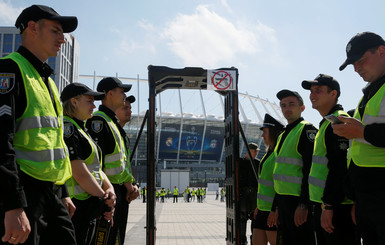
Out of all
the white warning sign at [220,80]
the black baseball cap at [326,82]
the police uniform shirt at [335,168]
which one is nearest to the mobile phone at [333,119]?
the police uniform shirt at [335,168]

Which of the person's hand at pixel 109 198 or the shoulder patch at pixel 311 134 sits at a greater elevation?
the shoulder patch at pixel 311 134

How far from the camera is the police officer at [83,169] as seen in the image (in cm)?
293

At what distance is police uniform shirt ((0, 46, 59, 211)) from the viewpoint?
1.77 m

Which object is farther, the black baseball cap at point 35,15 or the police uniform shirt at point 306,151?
the police uniform shirt at point 306,151

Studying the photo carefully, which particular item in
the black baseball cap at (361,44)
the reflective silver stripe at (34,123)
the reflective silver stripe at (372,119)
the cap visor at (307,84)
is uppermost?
the black baseball cap at (361,44)

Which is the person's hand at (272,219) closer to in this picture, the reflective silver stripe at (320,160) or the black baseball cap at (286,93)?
the reflective silver stripe at (320,160)

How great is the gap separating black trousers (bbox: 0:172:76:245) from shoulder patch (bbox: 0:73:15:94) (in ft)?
1.55

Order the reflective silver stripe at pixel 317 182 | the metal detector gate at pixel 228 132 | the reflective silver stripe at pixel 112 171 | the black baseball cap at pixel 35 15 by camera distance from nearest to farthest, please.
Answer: the black baseball cap at pixel 35 15 → the reflective silver stripe at pixel 317 182 → the reflective silver stripe at pixel 112 171 → the metal detector gate at pixel 228 132

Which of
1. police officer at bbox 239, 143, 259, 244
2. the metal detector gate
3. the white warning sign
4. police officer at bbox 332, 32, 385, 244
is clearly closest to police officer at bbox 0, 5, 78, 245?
police officer at bbox 332, 32, 385, 244

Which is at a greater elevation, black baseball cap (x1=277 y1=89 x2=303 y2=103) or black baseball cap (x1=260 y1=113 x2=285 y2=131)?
black baseball cap (x1=277 y1=89 x2=303 y2=103)

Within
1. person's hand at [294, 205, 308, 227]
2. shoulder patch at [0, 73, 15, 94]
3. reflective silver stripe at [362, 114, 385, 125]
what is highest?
shoulder patch at [0, 73, 15, 94]

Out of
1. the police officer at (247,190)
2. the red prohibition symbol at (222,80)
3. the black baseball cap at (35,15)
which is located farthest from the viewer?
the police officer at (247,190)

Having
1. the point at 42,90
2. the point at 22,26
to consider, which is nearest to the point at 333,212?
the point at 42,90

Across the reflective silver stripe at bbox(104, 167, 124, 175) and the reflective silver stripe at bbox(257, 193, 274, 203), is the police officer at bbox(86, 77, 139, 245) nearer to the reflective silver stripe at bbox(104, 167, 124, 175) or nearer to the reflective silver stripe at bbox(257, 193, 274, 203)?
the reflective silver stripe at bbox(104, 167, 124, 175)
